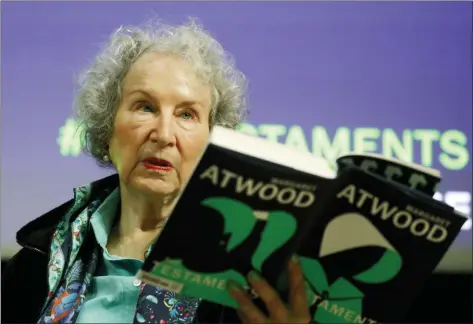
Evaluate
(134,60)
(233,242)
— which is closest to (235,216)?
(233,242)

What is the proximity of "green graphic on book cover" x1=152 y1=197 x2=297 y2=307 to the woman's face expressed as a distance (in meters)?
0.30

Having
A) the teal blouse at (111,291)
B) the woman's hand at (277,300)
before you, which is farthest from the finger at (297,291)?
the teal blouse at (111,291)

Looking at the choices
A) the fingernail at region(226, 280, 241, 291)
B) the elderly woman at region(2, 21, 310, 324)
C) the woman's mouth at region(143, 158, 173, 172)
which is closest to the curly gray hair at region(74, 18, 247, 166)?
the elderly woman at region(2, 21, 310, 324)

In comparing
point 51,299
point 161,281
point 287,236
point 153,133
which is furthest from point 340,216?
point 51,299

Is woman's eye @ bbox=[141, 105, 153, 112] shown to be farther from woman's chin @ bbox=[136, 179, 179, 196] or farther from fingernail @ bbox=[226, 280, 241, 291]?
fingernail @ bbox=[226, 280, 241, 291]

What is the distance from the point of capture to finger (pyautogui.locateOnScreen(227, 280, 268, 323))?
67cm

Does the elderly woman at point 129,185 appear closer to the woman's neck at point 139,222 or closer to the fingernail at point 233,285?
the woman's neck at point 139,222

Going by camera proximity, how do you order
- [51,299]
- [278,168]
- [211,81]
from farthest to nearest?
[211,81] < [51,299] < [278,168]

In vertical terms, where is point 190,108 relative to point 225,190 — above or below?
above

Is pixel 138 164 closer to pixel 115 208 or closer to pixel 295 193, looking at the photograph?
pixel 115 208

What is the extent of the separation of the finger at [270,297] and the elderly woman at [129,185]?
192mm

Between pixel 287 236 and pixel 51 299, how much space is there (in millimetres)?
452

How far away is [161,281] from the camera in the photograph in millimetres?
658

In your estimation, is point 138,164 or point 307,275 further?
point 138,164
